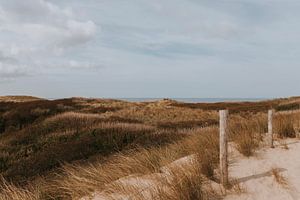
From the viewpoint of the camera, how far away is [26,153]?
17.9 m

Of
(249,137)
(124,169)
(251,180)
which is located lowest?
(251,180)

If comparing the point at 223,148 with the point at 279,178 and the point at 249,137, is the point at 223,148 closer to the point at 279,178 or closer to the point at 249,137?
the point at 279,178

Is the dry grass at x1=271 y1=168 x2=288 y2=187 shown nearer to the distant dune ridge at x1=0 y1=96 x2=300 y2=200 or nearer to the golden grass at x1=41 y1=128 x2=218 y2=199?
the distant dune ridge at x1=0 y1=96 x2=300 y2=200

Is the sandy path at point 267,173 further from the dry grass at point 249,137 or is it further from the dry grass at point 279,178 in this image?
the dry grass at point 249,137

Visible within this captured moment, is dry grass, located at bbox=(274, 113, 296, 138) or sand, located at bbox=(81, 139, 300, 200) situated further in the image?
dry grass, located at bbox=(274, 113, 296, 138)

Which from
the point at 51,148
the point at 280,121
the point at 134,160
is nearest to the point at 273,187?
the point at 134,160

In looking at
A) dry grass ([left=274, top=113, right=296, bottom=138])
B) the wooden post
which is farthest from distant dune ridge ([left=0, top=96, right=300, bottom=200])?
the wooden post

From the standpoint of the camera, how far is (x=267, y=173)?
8.59m

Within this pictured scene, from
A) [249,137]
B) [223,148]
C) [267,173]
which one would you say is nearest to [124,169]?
[223,148]

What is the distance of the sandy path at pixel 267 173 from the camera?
7.55 meters

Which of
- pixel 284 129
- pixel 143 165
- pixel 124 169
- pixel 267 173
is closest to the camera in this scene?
pixel 124 169

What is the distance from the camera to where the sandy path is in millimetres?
7551

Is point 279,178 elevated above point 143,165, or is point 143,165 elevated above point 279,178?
point 143,165

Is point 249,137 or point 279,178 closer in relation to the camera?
point 279,178
